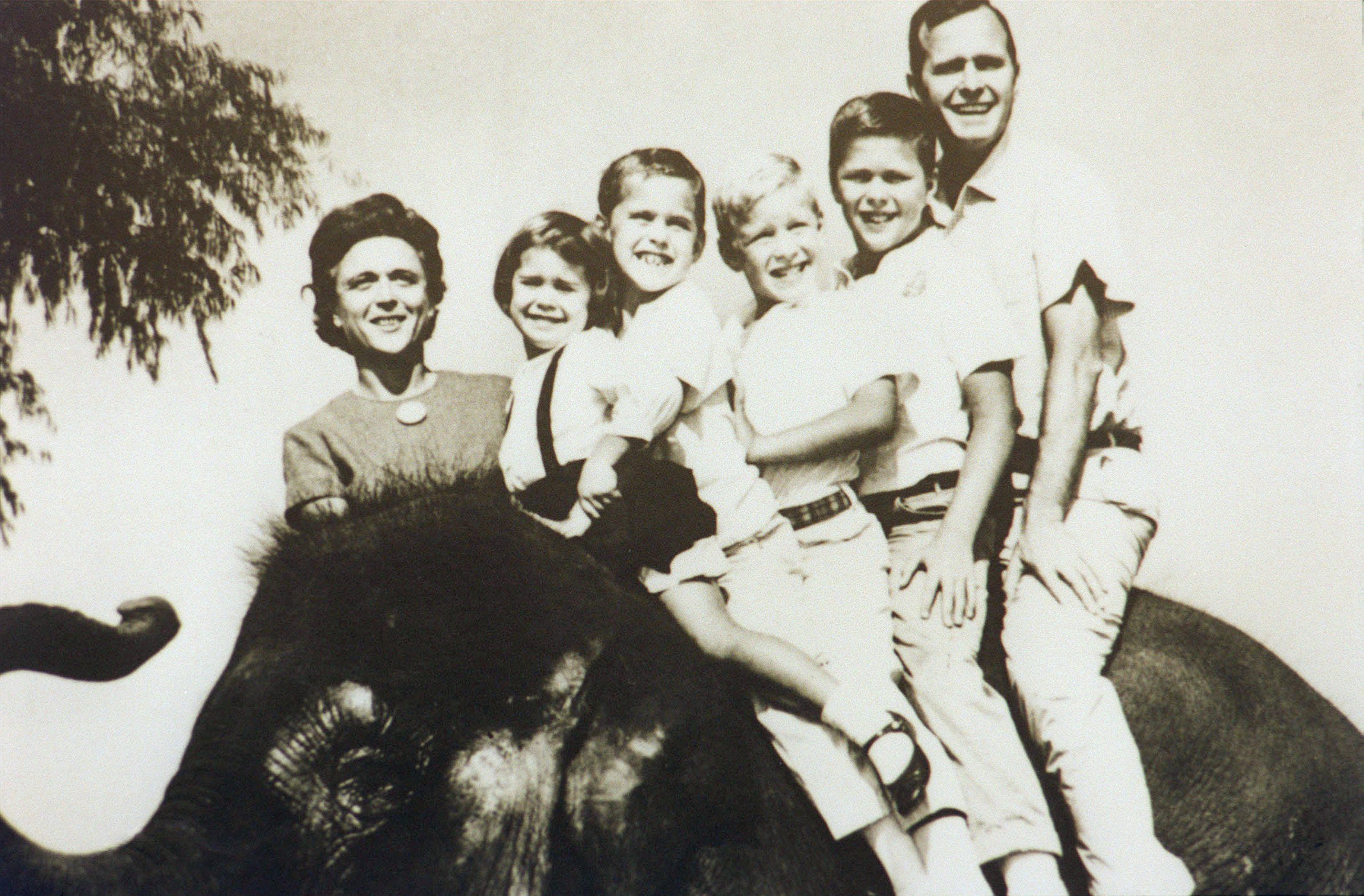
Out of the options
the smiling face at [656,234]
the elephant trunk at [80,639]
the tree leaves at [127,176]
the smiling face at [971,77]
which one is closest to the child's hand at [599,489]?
the smiling face at [656,234]

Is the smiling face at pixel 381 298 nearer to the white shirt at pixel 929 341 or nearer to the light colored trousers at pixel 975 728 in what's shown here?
the white shirt at pixel 929 341

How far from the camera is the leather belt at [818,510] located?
2504mm

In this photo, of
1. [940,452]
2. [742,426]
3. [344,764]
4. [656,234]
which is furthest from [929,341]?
[344,764]

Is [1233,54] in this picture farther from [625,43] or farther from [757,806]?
[757,806]

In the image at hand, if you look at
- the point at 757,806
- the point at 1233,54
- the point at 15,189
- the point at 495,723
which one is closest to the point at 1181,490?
the point at 1233,54

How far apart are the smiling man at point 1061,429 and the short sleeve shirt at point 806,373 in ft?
1.17

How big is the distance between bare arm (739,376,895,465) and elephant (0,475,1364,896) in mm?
444

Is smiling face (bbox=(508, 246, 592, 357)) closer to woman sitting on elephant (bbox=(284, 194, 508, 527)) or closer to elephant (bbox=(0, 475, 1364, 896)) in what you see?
woman sitting on elephant (bbox=(284, 194, 508, 527))

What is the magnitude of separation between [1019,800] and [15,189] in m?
2.85

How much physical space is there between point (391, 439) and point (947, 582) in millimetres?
1357

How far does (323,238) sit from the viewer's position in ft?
9.29

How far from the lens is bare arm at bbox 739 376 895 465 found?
2.53 m

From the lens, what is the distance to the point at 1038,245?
267 centimetres

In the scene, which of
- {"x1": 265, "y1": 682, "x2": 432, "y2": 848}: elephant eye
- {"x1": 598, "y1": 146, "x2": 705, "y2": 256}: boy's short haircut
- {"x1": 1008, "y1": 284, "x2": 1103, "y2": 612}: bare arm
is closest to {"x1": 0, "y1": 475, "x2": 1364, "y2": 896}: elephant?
{"x1": 265, "y1": 682, "x2": 432, "y2": 848}: elephant eye
